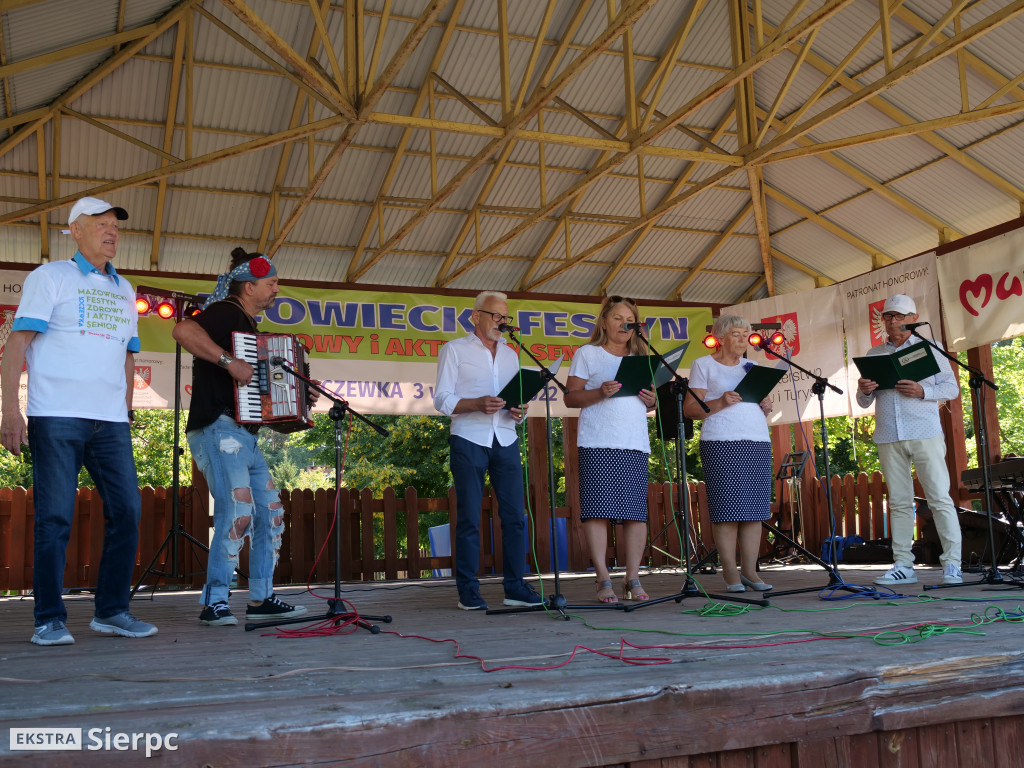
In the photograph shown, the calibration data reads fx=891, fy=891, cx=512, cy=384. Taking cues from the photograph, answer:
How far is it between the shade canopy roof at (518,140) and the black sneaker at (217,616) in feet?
13.3

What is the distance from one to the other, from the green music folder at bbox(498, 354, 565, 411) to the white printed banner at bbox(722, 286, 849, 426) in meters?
6.46

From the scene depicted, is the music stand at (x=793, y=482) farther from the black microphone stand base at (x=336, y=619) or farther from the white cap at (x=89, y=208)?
the white cap at (x=89, y=208)

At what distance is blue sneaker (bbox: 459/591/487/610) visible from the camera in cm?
457

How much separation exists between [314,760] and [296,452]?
42.4 metres

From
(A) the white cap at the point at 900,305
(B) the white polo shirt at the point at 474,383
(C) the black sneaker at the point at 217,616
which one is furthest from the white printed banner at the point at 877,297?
(C) the black sneaker at the point at 217,616

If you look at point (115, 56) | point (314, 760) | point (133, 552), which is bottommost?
point (314, 760)

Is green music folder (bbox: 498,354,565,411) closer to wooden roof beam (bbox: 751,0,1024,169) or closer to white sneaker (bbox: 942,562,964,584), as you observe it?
white sneaker (bbox: 942,562,964,584)

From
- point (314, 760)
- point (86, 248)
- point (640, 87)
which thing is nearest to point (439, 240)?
point (640, 87)

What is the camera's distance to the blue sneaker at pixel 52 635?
3.31 meters

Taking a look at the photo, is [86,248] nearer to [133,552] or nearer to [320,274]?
[133,552]

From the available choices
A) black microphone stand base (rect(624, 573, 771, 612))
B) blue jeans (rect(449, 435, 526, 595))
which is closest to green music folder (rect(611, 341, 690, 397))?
blue jeans (rect(449, 435, 526, 595))

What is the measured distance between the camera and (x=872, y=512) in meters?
9.84

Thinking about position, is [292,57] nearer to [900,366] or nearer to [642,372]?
[642,372]

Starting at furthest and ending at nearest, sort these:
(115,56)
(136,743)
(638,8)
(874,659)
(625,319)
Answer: (115,56) → (638,8) → (625,319) → (874,659) → (136,743)
